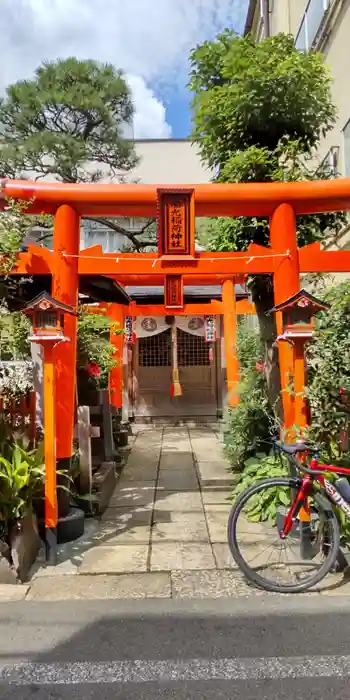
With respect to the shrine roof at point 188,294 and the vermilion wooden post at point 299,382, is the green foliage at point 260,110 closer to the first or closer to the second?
the vermilion wooden post at point 299,382

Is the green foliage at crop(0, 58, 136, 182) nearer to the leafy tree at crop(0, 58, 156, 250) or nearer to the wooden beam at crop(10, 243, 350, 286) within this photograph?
Result: the leafy tree at crop(0, 58, 156, 250)

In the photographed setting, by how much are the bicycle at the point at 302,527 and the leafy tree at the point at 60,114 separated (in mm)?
10915

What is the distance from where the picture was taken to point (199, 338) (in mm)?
15141

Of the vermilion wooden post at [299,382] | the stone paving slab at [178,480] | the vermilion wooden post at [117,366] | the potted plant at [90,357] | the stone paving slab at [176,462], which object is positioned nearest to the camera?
the vermilion wooden post at [299,382]

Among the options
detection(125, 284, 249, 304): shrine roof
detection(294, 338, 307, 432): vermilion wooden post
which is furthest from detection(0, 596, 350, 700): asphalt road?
detection(125, 284, 249, 304): shrine roof

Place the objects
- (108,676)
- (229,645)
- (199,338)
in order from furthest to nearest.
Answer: (199,338)
(229,645)
(108,676)

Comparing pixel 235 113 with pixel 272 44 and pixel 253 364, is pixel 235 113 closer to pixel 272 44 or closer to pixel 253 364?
pixel 272 44

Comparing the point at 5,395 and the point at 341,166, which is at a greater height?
the point at 341,166

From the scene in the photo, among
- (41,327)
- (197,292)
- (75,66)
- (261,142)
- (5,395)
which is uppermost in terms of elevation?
(75,66)

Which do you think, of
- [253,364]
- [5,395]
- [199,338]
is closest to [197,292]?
[199,338]

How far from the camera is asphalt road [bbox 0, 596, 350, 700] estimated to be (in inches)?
114

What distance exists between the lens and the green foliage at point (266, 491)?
5.55 meters

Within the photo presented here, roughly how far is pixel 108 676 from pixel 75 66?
1464 centimetres

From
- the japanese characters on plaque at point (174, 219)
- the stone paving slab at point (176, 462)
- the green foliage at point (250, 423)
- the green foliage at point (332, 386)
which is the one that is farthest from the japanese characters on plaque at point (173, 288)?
the stone paving slab at point (176, 462)
